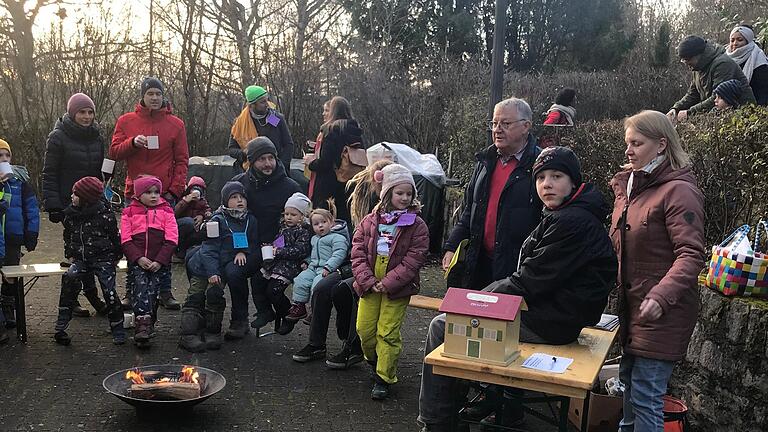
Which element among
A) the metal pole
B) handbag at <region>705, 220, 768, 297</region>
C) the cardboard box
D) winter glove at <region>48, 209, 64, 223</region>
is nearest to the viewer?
handbag at <region>705, 220, 768, 297</region>

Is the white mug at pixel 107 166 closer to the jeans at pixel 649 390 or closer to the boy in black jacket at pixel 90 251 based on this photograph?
the boy in black jacket at pixel 90 251

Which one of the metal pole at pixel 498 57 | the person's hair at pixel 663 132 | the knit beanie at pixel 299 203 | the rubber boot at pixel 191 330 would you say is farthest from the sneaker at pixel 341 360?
the metal pole at pixel 498 57

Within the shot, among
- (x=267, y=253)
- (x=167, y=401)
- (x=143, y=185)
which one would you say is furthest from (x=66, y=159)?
(x=167, y=401)

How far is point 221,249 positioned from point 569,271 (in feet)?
11.2

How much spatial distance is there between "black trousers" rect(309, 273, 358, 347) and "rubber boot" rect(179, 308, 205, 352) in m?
0.96

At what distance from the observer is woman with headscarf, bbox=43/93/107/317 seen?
6770 millimetres

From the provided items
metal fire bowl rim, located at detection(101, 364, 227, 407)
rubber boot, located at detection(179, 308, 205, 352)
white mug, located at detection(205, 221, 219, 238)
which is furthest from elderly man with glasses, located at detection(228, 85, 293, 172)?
metal fire bowl rim, located at detection(101, 364, 227, 407)

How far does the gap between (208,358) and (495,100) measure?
13.2 feet

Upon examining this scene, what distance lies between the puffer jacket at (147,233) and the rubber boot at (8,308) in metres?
1.25

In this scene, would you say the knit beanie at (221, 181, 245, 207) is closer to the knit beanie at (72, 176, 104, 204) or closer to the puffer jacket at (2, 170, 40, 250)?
the knit beanie at (72, 176, 104, 204)

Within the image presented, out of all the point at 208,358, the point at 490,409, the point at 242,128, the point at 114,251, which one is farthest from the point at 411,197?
the point at 242,128

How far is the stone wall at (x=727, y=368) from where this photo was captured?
4.20 meters

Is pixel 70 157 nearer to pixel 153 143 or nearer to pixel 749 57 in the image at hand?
pixel 153 143

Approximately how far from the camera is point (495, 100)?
7977mm
